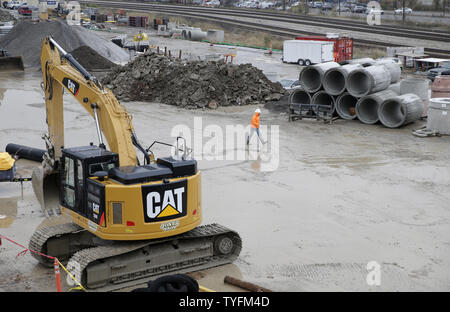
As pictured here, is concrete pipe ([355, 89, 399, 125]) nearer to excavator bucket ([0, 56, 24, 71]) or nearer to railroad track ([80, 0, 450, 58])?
excavator bucket ([0, 56, 24, 71])

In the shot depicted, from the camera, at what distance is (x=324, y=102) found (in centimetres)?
2753

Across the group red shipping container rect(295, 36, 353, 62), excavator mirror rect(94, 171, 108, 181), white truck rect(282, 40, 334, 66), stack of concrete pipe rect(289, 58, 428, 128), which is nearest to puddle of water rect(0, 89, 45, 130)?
stack of concrete pipe rect(289, 58, 428, 128)

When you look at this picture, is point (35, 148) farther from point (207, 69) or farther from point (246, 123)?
point (207, 69)

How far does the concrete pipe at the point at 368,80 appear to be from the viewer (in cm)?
2525

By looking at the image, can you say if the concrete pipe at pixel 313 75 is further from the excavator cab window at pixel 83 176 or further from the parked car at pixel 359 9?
the parked car at pixel 359 9

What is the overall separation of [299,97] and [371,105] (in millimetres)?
3185

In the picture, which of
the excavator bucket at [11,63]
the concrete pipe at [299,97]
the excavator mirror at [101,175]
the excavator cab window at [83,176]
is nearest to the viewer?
Answer: the excavator mirror at [101,175]

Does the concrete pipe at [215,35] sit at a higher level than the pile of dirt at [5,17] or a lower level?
→ lower

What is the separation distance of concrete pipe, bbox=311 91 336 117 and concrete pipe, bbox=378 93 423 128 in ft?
6.86

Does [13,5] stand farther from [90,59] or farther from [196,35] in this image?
[90,59]

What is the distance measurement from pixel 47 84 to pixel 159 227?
5.66 metres

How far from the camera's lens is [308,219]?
15250 mm

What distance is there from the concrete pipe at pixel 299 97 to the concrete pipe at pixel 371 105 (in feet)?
7.89

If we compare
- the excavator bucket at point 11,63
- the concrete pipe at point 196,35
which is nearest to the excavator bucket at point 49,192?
the excavator bucket at point 11,63
